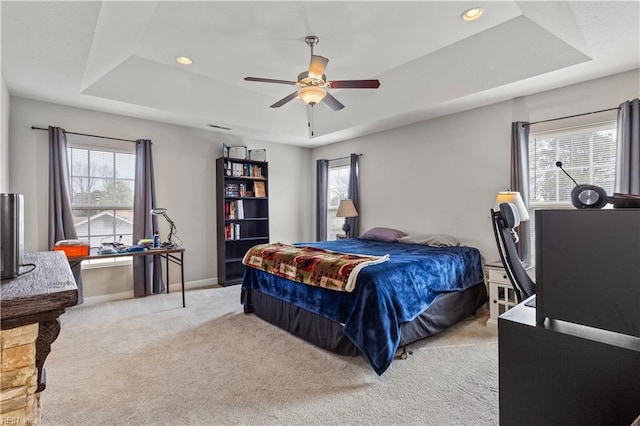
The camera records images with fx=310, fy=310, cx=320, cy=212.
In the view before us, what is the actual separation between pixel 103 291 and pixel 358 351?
362 cm

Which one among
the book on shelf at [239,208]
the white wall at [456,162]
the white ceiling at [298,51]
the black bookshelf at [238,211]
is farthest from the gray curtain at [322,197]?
the white ceiling at [298,51]

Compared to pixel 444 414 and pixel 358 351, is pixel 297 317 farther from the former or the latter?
pixel 444 414

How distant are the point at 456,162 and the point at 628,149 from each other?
1.69 metres

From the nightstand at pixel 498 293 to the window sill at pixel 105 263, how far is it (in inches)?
181

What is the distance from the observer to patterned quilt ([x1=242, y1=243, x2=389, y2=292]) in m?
2.53

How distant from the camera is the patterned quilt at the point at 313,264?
253 cm

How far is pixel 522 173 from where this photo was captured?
3.48 metres

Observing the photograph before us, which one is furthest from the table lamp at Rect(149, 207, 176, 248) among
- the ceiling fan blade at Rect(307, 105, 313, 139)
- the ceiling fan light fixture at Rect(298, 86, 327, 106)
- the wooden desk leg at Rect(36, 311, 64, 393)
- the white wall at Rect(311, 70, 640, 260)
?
the wooden desk leg at Rect(36, 311, 64, 393)

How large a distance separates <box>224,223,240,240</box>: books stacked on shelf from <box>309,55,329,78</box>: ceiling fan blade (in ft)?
10.4

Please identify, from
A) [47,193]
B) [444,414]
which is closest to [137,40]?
[47,193]

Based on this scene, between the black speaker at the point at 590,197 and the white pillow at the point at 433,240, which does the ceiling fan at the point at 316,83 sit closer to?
the black speaker at the point at 590,197

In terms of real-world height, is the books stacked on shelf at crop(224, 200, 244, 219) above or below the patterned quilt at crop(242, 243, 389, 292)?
above

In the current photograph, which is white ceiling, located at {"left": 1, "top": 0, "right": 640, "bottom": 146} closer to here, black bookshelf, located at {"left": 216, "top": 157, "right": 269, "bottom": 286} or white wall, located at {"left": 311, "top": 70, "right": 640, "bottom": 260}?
white wall, located at {"left": 311, "top": 70, "right": 640, "bottom": 260}

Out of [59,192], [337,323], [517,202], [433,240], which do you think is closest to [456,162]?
[433,240]
